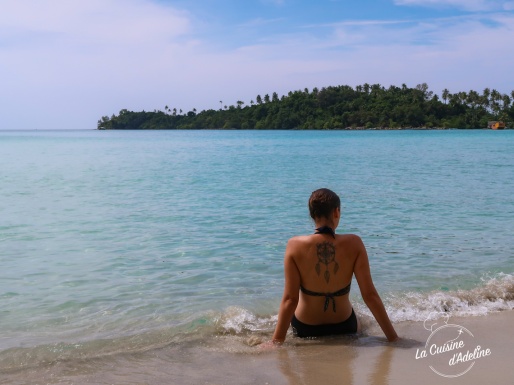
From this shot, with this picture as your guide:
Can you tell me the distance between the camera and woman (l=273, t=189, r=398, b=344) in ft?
14.7

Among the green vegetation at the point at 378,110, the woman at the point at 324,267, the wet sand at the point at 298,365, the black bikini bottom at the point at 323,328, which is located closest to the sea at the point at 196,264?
the wet sand at the point at 298,365

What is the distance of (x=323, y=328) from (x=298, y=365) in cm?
57

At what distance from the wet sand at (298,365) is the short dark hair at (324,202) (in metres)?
1.14

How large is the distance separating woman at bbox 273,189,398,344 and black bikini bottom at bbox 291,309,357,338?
163mm

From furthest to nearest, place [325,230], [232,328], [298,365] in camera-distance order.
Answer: [232,328] → [325,230] → [298,365]

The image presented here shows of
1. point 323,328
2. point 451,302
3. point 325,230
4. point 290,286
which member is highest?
point 325,230

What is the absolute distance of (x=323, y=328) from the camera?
15.7ft

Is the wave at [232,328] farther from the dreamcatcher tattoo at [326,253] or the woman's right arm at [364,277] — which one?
the dreamcatcher tattoo at [326,253]

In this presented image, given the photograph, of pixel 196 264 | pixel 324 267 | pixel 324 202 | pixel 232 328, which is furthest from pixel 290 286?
pixel 196 264

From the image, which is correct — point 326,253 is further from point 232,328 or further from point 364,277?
point 232,328

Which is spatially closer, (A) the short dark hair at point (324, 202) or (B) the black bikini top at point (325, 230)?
(A) the short dark hair at point (324, 202)

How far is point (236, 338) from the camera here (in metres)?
5.27

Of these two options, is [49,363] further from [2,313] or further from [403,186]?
[403,186]

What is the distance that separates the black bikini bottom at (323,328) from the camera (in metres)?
4.80
